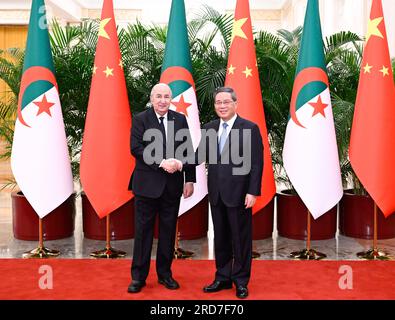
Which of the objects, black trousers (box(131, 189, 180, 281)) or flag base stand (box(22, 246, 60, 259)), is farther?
flag base stand (box(22, 246, 60, 259))

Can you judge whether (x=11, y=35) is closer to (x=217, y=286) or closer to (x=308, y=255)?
(x=308, y=255)

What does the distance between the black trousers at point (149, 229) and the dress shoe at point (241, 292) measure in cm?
56

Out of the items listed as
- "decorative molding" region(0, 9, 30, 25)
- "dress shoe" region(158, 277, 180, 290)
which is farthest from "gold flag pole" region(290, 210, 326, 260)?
"decorative molding" region(0, 9, 30, 25)

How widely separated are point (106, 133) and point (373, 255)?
2783 millimetres

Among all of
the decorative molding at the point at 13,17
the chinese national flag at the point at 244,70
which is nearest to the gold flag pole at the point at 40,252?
the chinese national flag at the point at 244,70

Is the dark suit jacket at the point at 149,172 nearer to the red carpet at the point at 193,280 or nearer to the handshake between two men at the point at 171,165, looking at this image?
the handshake between two men at the point at 171,165

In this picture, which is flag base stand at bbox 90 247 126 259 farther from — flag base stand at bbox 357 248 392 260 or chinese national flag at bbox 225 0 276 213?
flag base stand at bbox 357 248 392 260

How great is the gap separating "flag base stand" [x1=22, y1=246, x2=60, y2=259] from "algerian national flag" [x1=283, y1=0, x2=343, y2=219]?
2401mm

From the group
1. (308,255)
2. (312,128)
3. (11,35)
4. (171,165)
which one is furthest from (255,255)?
(11,35)

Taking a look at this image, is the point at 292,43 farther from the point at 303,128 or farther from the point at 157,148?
the point at 157,148

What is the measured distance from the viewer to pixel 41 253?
5.12 metres

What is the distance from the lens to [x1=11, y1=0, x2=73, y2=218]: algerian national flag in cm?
501

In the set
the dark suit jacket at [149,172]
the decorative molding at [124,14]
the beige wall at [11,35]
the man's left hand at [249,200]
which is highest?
the decorative molding at [124,14]

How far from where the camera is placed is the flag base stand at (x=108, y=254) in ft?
16.7
